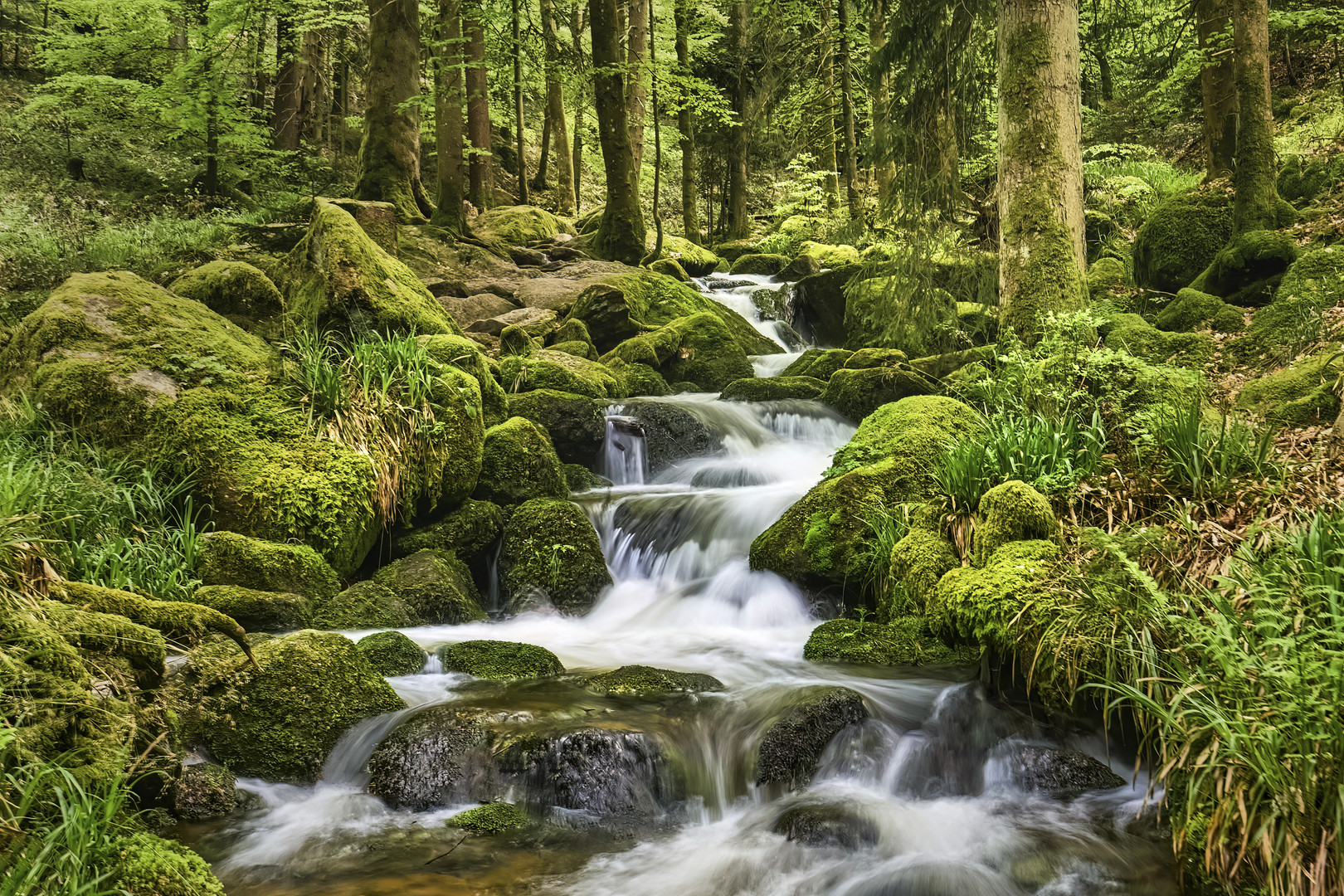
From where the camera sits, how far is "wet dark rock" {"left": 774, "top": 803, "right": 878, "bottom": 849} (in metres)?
4.28

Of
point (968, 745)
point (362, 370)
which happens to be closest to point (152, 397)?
point (362, 370)

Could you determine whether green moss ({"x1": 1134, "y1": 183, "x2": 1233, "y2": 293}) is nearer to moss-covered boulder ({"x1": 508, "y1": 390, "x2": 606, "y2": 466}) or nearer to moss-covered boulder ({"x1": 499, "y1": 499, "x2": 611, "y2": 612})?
moss-covered boulder ({"x1": 508, "y1": 390, "x2": 606, "y2": 466})

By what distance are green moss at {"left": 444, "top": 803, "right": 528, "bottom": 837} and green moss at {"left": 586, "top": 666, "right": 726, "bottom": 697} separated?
4.09ft

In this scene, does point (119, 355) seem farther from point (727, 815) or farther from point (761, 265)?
point (761, 265)

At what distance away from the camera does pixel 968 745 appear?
16.2ft

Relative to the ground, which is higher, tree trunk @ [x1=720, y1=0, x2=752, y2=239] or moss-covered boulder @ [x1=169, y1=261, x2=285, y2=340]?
tree trunk @ [x1=720, y1=0, x2=752, y2=239]

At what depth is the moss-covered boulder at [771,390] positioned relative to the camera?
1254 cm

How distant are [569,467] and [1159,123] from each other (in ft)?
70.5

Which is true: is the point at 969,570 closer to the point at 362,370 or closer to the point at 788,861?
the point at 788,861

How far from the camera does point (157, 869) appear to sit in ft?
9.69

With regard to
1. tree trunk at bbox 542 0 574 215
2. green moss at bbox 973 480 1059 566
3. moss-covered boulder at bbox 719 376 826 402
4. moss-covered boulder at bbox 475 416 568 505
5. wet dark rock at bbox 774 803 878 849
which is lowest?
wet dark rock at bbox 774 803 878 849

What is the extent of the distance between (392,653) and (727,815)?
2615 millimetres

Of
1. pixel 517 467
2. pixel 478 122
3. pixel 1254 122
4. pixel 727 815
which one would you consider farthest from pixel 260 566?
pixel 478 122

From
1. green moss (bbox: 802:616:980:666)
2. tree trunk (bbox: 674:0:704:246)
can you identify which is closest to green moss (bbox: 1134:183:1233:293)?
green moss (bbox: 802:616:980:666)
